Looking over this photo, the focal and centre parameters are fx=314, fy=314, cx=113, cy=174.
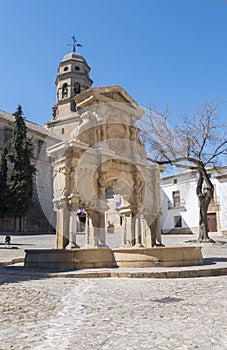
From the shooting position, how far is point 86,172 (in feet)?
30.6

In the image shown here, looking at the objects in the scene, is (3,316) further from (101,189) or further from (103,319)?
(101,189)

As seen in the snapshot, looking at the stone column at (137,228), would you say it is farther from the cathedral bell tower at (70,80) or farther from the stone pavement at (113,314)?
the cathedral bell tower at (70,80)

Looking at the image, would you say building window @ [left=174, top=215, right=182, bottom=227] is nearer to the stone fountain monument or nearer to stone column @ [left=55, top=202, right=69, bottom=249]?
the stone fountain monument

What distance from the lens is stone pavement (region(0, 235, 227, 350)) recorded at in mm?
2730

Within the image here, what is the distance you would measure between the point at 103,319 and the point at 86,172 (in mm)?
6132

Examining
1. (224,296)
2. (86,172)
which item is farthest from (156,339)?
(86,172)

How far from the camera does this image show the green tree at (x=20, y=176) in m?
26.4

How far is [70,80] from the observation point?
34750mm

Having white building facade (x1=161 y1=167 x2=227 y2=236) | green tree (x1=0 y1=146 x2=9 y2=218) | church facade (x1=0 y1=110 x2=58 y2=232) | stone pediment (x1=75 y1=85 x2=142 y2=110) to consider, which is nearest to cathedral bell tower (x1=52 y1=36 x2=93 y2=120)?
church facade (x1=0 y1=110 x2=58 y2=232)

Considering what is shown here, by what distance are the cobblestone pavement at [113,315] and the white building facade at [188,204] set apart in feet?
73.2

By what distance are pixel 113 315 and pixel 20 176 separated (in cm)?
2528

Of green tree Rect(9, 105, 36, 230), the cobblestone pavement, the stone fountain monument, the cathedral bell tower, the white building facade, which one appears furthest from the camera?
the cathedral bell tower

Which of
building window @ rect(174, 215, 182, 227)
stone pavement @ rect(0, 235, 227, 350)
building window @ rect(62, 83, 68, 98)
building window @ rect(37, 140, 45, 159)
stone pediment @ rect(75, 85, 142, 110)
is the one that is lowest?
stone pavement @ rect(0, 235, 227, 350)

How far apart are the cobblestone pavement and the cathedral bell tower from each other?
1213 inches
